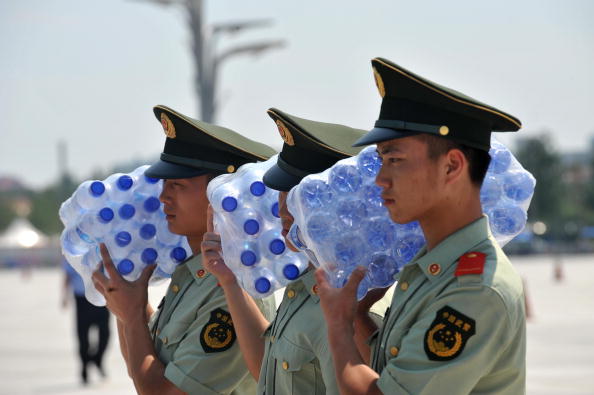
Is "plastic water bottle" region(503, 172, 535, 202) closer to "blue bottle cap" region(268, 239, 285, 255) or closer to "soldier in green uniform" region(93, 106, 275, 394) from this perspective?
"blue bottle cap" region(268, 239, 285, 255)

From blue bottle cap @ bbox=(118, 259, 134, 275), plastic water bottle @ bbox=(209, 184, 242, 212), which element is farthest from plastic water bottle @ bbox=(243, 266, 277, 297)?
blue bottle cap @ bbox=(118, 259, 134, 275)

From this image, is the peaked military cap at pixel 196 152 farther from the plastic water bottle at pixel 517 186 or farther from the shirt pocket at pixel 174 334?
the plastic water bottle at pixel 517 186

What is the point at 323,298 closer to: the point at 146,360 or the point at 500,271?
the point at 500,271

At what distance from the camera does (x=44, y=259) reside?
5403 cm

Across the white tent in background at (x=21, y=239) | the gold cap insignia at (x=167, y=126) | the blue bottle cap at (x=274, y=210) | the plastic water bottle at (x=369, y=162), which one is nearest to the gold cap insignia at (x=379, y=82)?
the plastic water bottle at (x=369, y=162)

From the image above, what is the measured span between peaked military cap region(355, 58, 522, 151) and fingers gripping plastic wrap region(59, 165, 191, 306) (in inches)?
57.3

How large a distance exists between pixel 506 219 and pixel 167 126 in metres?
1.43

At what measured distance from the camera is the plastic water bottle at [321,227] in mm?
3154

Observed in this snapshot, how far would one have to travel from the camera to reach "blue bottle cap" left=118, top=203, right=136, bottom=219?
411cm

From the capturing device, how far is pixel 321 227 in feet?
10.4

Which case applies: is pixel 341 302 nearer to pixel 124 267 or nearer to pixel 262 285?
pixel 262 285

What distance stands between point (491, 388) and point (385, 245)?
0.64 meters

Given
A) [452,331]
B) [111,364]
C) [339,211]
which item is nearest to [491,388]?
[452,331]

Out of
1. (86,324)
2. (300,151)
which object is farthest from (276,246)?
(86,324)
